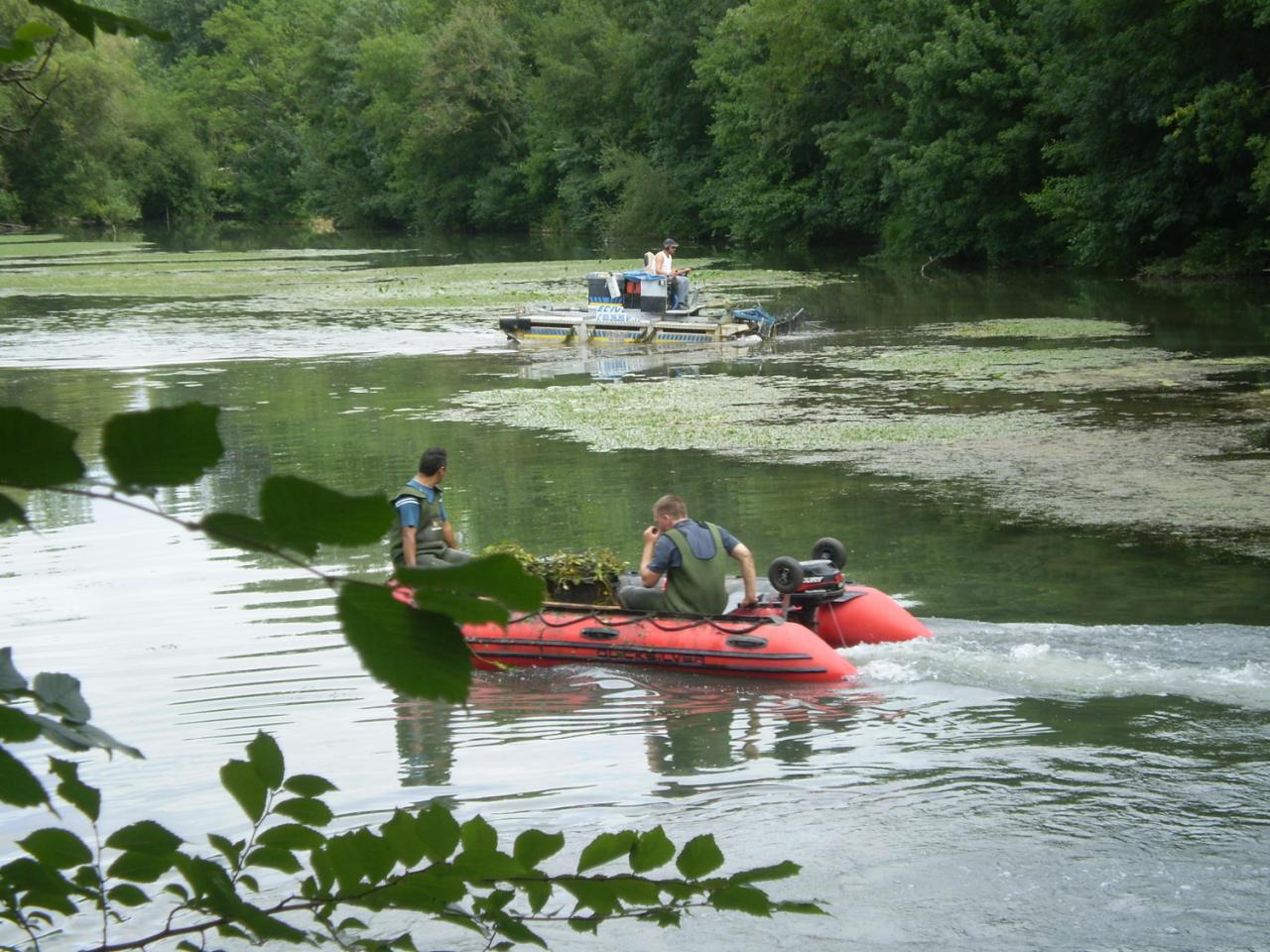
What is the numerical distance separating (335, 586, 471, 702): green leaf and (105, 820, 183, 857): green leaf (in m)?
0.66

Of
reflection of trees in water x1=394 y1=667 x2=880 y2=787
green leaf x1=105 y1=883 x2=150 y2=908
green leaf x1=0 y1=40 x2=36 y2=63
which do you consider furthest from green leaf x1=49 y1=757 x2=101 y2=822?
reflection of trees in water x1=394 y1=667 x2=880 y2=787

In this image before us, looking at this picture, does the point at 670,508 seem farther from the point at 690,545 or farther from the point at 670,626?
the point at 670,626

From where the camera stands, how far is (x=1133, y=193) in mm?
36125

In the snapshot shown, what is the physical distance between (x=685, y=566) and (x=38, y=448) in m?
8.78

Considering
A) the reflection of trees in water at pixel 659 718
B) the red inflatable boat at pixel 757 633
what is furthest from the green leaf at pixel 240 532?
the red inflatable boat at pixel 757 633

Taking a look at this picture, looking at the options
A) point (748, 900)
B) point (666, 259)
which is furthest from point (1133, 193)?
point (748, 900)

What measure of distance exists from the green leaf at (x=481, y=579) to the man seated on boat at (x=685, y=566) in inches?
334

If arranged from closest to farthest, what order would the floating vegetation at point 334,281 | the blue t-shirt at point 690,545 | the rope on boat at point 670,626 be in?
the rope on boat at point 670,626 → the blue t-shirt at point 690,545 → the floating vegetation at point 334,281

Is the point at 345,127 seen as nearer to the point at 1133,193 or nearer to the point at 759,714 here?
the point at 1133,193

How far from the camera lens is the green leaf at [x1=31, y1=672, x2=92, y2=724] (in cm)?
163

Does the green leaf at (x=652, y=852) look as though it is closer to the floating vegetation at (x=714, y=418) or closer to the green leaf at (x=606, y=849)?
the green leaf at (x=606, y=849)

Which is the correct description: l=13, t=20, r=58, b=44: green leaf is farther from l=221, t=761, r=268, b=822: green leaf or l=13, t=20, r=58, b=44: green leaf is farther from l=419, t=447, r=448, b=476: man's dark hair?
l=419, t=447, r=448, b=476: man's dark hair

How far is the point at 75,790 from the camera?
1.79 metres

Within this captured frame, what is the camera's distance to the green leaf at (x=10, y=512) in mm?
1180
